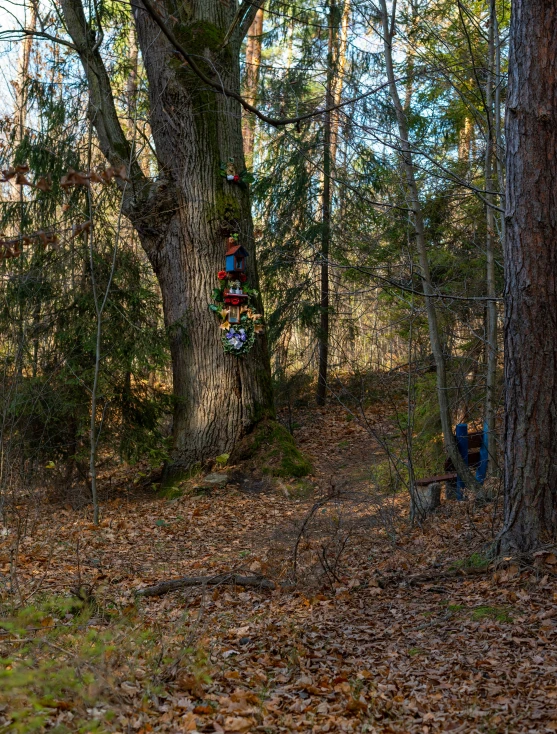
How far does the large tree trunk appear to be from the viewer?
5070 mm

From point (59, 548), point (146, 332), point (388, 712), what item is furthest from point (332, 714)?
point (146, 332)

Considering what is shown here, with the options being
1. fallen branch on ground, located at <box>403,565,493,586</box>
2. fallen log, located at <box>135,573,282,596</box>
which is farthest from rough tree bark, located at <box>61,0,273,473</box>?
fallen branch on ground, located at <box>403,565,493,586</box>

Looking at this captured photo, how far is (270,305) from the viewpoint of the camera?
50.8 ft

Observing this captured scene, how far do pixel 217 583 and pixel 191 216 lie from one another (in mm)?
6276

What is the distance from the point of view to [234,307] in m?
10.5

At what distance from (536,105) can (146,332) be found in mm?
6539

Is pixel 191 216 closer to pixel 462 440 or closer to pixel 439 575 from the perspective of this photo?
pixel 462 440

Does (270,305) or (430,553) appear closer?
(430,553)

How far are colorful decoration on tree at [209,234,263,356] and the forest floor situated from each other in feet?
9.90

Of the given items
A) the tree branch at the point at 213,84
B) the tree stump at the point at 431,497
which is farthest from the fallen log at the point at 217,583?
the tree branch at the point at 213,84

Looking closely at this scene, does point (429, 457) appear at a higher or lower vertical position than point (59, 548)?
higher

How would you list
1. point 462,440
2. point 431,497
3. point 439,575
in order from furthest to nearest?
1. point 462,440
2. point 431,497
3. point 439,575

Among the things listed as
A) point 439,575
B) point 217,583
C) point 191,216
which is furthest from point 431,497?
point 191,216

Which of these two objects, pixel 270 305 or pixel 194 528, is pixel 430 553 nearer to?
pixel 194 528
